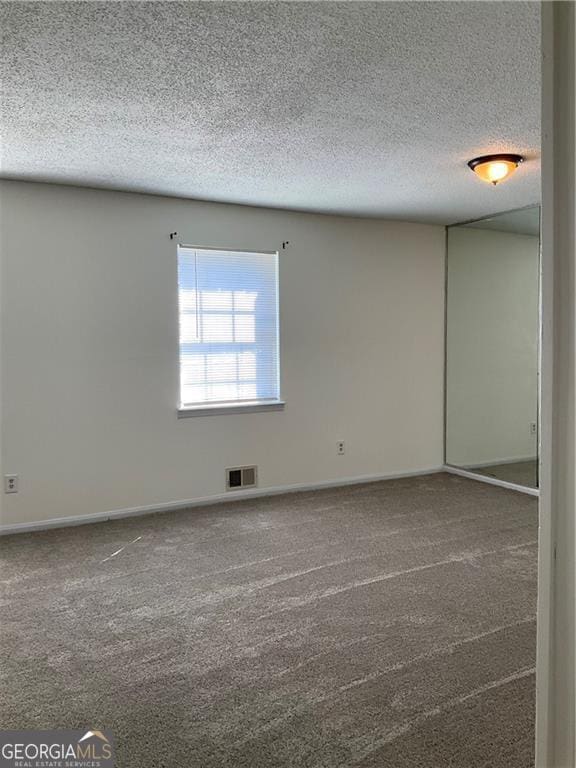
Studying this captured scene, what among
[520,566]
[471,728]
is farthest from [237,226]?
[471,728]

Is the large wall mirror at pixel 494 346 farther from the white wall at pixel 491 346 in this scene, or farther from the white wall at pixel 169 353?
the white wall at pixel 169 353

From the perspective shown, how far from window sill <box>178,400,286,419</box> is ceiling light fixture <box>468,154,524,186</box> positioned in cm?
248

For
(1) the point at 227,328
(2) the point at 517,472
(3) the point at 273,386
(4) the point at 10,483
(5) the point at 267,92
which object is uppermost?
(5) the point at 267,92

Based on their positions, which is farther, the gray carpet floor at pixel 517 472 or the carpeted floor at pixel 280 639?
the gray carpet floor at pixel 517 472

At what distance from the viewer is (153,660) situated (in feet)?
8.18

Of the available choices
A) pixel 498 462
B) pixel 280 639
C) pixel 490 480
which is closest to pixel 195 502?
pixel 280 639

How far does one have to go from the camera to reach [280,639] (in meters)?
2.66

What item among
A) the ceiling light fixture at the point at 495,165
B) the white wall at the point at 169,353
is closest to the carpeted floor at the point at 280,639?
the white wall at the point at 169,353

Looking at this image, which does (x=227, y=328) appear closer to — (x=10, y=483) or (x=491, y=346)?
(x=10, y=483)

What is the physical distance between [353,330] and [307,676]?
3668 mm

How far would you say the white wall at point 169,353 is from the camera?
422cm

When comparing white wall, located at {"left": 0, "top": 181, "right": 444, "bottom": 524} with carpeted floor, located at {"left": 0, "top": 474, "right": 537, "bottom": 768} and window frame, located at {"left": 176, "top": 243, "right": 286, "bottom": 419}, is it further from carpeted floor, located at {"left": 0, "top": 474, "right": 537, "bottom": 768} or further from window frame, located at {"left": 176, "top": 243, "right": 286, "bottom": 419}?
carpeted floor, located at {"left": 0, "top": 474, "right": 537, "bottom": 768}

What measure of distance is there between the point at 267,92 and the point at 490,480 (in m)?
4.15

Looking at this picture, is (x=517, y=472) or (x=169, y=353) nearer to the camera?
(x=169, y=353)
